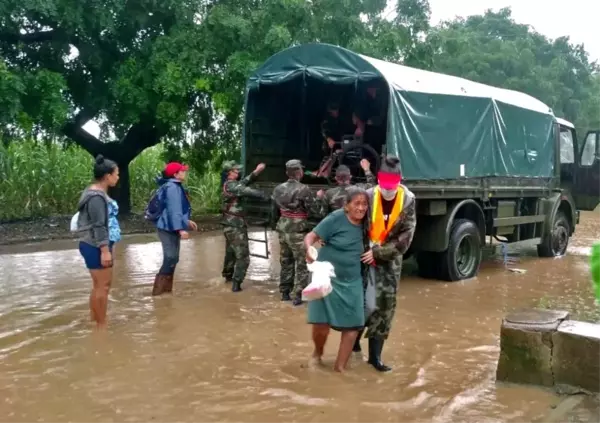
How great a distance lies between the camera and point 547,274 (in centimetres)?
955

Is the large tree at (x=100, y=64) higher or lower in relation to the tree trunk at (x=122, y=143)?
higher

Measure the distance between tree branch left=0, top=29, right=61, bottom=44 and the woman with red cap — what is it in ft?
23.1

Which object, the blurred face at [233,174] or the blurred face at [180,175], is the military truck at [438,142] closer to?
the blurred face at [233,174]

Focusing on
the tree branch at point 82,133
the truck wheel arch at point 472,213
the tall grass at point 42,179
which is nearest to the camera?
the truck wheel arch at point 472,213

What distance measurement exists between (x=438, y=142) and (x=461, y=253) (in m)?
1.69

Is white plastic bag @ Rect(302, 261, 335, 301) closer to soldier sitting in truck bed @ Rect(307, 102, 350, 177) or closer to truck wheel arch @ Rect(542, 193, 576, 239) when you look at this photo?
soldier sitting in truck bed @ Rect(307, 102, 350, 177)

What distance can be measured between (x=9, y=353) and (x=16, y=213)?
10.7 metres

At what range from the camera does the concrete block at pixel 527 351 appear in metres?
4.44

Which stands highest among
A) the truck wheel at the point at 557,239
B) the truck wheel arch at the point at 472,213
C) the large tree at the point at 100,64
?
the large tree at the point at 100,64

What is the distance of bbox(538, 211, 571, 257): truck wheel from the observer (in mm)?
10891

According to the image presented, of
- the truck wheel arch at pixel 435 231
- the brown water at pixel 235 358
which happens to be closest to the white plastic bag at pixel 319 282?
the brown water at pixel 235 358

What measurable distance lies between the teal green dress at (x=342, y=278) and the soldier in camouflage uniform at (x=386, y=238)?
0.39ft

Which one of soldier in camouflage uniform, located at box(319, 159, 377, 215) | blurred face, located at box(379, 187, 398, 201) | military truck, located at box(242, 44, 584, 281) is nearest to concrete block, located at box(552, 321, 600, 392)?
blurred face, located at box(379, 187, 398, 201)

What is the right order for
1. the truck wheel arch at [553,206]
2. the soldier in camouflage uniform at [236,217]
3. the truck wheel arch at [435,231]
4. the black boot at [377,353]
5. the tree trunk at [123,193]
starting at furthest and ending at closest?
the tree trunk at [123,193] < the truck wheel arch at [553,206] < the truck wheel arch at [435,231] < the soldier in camouflage uniform at [236,217] < the black boot at [377,353]
